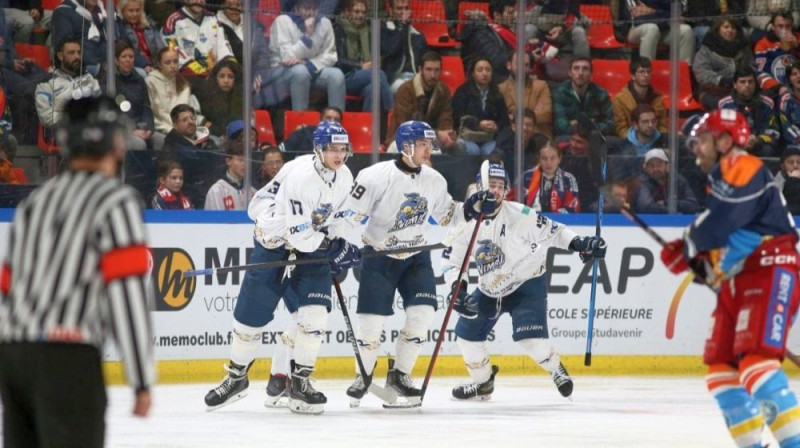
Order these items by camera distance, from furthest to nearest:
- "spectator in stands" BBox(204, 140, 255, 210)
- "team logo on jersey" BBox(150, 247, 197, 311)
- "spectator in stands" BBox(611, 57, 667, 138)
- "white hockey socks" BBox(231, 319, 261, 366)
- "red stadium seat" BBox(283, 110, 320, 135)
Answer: "spectator in stands" BBox(611, 57, 667, 138) < "red stadium seat" BBox(283, 110, 320, 135) < "spectator in stands" BBox(204, 140, 255, 210) < "team logo on jersey" BBox(150, 247, 197, 311) < "white hockey socks" BBox(231, 319, 261, 366)

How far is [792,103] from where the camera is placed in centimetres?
988

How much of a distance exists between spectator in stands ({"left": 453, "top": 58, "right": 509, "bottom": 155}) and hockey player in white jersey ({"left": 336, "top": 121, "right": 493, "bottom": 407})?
2158mm

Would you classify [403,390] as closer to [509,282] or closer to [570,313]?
[509,282]

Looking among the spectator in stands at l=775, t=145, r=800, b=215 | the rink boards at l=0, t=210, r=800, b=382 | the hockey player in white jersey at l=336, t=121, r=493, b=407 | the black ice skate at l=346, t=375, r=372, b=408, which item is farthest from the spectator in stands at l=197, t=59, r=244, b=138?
the spectator in stands at l=775, t=145, r=800, b=215

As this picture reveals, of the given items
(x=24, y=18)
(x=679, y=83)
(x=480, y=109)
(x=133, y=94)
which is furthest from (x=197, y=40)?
(x=679, y=83)

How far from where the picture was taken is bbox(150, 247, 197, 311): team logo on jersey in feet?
27.2

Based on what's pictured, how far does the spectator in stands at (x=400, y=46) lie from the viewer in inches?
364

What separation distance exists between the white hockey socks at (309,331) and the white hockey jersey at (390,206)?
477 millimetres

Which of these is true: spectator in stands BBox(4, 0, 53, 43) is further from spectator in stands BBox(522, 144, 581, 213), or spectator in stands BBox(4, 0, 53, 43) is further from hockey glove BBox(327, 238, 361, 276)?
spectator in stands BBox(522, 144, 581, 213)

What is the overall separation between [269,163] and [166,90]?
81 centimetres

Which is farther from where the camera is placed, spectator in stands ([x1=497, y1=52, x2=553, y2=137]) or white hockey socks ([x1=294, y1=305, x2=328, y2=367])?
spectator in stands ([x1=497, y1=52, x2=553, y2=137])

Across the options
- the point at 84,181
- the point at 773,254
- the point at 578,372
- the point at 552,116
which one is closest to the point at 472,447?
the point at 773,254

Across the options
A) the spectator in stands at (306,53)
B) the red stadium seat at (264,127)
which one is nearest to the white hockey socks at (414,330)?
the red stadium seat at (264,127)

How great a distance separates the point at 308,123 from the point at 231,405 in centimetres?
238
